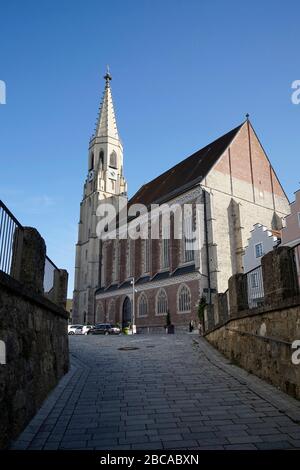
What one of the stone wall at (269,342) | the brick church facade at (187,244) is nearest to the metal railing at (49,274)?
the stone wall at (269,342)

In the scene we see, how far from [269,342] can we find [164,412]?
301 cm

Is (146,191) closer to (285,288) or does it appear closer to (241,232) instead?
(241,232)

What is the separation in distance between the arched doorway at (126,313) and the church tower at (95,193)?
748cm

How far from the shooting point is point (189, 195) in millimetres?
35250

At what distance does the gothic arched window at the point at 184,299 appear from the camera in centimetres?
3200

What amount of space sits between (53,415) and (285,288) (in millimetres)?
5015

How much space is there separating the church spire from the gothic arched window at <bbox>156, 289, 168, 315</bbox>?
33521 millimetres

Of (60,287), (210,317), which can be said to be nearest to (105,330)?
(210,317)

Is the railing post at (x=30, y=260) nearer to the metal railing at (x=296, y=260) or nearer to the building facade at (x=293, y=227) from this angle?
the metal railing at (x=296, y=260)

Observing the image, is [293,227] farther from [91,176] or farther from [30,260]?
[91,176]

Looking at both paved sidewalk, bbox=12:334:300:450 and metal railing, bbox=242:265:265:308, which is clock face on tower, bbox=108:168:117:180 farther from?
paved sidewalk, bbox=12:334:300:450

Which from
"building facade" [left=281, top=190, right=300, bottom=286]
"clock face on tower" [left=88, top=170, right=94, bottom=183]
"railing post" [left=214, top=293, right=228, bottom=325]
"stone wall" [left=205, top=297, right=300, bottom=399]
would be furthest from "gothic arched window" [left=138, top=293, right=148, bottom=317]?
"stone wall" [left=205, top=297, right=300, bottom=399]

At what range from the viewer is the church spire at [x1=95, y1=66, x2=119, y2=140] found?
60475 mm

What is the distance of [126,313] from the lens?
1671 inches
